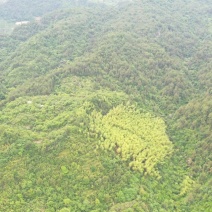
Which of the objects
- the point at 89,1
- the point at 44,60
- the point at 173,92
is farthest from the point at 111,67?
the point at 89,1

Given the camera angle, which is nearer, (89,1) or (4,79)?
(4,79)

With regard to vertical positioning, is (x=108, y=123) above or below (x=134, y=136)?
above

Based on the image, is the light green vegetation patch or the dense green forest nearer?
the dense green forest

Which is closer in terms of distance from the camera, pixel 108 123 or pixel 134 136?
pixel 134 136

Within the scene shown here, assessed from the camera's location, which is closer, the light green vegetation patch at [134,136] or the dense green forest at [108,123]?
the dense green forest at [108,123]

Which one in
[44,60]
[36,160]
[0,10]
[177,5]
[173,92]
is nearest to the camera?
[36,160]

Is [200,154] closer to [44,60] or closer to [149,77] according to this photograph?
[149,77]

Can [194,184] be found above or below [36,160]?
below

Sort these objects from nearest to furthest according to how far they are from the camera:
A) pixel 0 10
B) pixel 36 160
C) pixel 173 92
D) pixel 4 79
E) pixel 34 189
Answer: pixel 34 189, pixel 36 160, pixel 173 92, pixel 4 79, pixel 0 10
